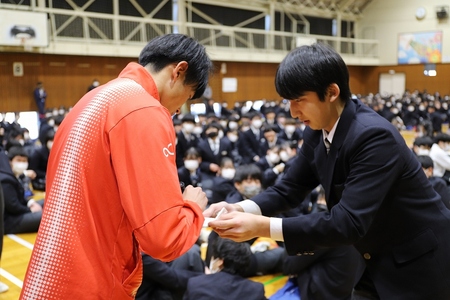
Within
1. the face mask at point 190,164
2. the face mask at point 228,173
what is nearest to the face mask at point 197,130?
the face mask at point 190,164

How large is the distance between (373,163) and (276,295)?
3058 millimetres

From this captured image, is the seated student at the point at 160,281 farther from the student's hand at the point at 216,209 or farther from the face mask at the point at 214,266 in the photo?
the student's hand at the point at 216,209

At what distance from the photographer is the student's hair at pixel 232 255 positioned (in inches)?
128

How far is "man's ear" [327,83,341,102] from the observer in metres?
1.71

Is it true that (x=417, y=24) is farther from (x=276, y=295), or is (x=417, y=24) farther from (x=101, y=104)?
(x=101, y=104)

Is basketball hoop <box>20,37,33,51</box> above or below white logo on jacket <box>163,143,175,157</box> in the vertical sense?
above

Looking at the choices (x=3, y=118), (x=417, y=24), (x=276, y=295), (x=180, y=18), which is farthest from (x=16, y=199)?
(x=417, y=24)

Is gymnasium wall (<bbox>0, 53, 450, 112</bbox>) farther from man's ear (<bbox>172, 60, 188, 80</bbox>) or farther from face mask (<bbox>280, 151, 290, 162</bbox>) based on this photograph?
man's ear (<bbox>172, 60, 188, 80</bbox>)

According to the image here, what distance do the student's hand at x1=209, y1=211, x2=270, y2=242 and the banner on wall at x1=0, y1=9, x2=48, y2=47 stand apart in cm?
1368

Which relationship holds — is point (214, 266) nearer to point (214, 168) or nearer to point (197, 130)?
point (214, 168)

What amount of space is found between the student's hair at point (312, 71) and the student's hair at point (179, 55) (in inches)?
11.9

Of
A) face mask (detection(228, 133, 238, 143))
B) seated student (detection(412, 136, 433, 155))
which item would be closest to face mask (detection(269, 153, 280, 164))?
seated student (detection(412, 136, 433, 155))

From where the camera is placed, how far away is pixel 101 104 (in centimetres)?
144

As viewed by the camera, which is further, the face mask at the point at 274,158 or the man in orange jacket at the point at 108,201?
the face mask at the point at 274,158
